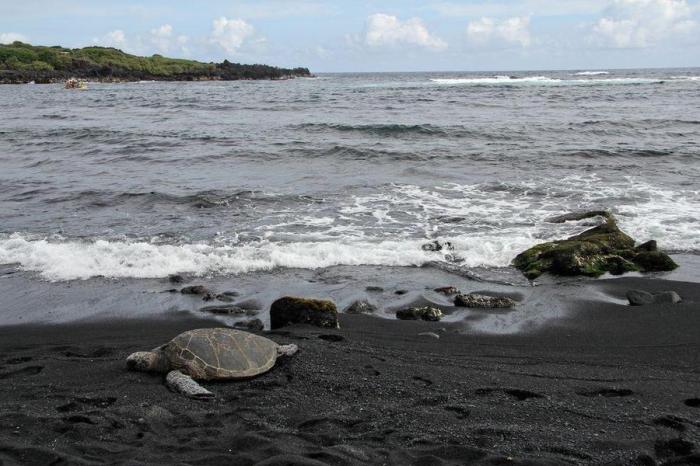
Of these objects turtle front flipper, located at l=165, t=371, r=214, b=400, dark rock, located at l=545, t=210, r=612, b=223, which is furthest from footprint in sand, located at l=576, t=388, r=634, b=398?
dark rock, located at l=545, t=210, r=612, b=223

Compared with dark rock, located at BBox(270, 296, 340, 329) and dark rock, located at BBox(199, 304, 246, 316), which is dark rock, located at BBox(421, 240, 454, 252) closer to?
dark rock, located at BBox(270, 296, 340, 329)

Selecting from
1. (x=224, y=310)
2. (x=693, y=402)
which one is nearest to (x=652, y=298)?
(x=693, y=402)

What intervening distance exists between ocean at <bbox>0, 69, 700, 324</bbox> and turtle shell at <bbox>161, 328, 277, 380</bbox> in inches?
127

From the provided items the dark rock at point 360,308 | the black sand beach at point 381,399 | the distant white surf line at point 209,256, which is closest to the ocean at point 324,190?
the distant white surf line at point 209,256

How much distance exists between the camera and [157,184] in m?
15.6

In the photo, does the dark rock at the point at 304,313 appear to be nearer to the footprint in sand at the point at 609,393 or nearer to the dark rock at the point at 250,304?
the dark rock at the point at 250,304

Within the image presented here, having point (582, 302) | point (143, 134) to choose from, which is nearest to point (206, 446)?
point (582, 302)

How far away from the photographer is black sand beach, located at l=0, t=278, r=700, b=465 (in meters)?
3.90

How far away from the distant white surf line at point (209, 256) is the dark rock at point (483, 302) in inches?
68.5

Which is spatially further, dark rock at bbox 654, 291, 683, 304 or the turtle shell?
dark rock at bbox 654, 291, 683, 304

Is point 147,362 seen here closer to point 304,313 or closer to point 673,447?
point 304,313

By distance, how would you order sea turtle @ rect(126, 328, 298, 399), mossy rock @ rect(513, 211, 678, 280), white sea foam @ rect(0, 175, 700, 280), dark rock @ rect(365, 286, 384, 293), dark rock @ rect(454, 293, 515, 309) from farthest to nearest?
white sea foam @ rect(0, 175, 700, 280), mossy rock @ rect(513, 211, 678, 280), dark rock @ rect(365, 286, 384, 293), dark rock @ rect(454, 293, 515, 309), sea turtle @ rect(126, 328, 298, 399)

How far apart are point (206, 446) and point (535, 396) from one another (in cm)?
269

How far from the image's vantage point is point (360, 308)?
725 centimetres
